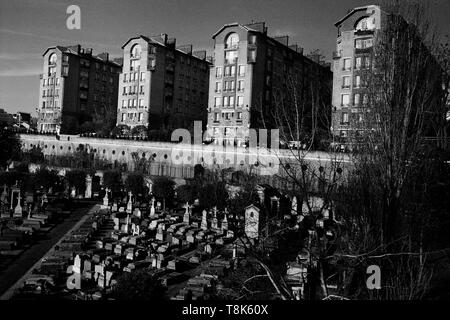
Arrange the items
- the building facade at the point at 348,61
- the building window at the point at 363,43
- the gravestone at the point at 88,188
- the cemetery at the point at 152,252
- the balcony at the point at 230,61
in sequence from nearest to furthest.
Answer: the cemetery at the point at 152,252 < the building facade at the point at 348,61 < the building window at the point at 363,43 < the gravestone at the point at 88,188 < the balcony at the point at 230,61

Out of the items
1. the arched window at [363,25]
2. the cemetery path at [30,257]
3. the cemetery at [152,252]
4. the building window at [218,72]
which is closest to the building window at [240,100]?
the building window at [218,72]

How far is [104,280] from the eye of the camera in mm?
13867

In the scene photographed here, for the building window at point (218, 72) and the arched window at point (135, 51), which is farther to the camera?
the arched window at point (135, 51)

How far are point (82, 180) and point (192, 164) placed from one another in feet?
27.3

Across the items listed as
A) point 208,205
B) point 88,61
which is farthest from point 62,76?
point 208,205

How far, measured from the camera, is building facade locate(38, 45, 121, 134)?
4251 cm

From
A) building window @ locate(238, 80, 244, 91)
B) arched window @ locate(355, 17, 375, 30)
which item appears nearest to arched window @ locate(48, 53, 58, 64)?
building window @ locate(238, 80, 244, 91)

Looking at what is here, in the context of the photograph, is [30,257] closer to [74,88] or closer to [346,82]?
[346,82]

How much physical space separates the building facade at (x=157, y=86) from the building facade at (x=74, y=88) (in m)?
3.58

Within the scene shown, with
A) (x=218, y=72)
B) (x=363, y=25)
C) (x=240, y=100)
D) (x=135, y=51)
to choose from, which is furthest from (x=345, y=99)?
(x=135, y=51)

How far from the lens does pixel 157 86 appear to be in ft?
144

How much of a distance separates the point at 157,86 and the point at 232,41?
34.5ft

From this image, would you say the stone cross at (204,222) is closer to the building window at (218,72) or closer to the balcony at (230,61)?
the balcony at (230,61)

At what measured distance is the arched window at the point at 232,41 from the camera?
3697cm
